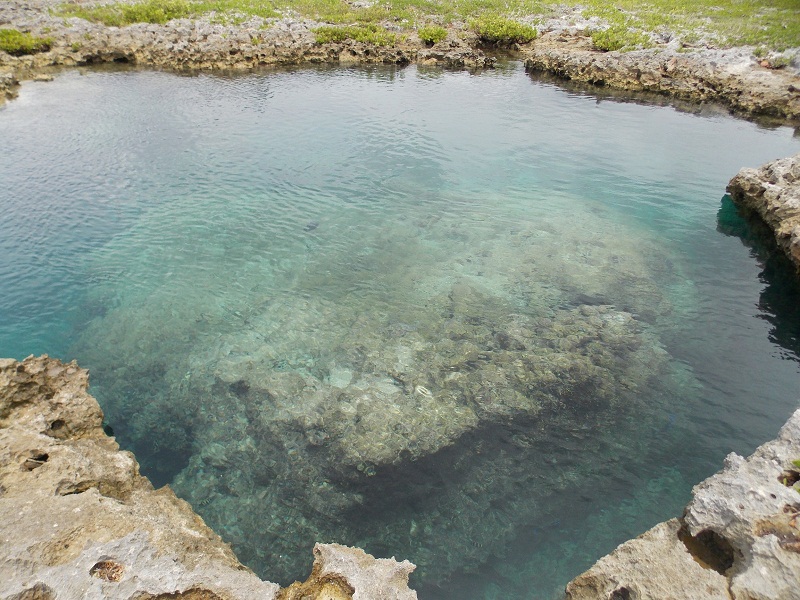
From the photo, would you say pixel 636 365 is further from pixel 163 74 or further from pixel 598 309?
pixel 163 74

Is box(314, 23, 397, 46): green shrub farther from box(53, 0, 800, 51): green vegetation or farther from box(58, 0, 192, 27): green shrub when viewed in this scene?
box(58, 0, 192, 27): green shrub

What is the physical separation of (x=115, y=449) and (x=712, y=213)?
24308 millimetres

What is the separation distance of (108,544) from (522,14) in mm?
65649

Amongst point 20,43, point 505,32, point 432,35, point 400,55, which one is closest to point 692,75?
point 505,32

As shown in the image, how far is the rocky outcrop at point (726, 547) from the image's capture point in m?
5.96

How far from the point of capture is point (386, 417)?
38.0ft

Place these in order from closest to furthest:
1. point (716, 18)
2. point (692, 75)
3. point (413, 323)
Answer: point (413, 323) → point (692, 75) → point (716, 18)

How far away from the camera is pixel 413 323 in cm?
1466

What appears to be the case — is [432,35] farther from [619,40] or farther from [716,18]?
[716,18]

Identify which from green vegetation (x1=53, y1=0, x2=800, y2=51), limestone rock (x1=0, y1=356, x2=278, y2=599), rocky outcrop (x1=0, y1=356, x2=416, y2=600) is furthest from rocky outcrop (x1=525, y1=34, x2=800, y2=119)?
limestone rock (x1=0, y1=356, x2=278, y2=599)

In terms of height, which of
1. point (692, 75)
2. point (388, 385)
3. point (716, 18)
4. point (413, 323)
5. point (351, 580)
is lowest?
point (388, 385)

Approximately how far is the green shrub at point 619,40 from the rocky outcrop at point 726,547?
44311mm

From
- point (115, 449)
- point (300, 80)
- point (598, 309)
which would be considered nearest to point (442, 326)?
point (598, 309)

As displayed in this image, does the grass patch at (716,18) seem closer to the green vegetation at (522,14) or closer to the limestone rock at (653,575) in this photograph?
the green vegetation at (522,14)
